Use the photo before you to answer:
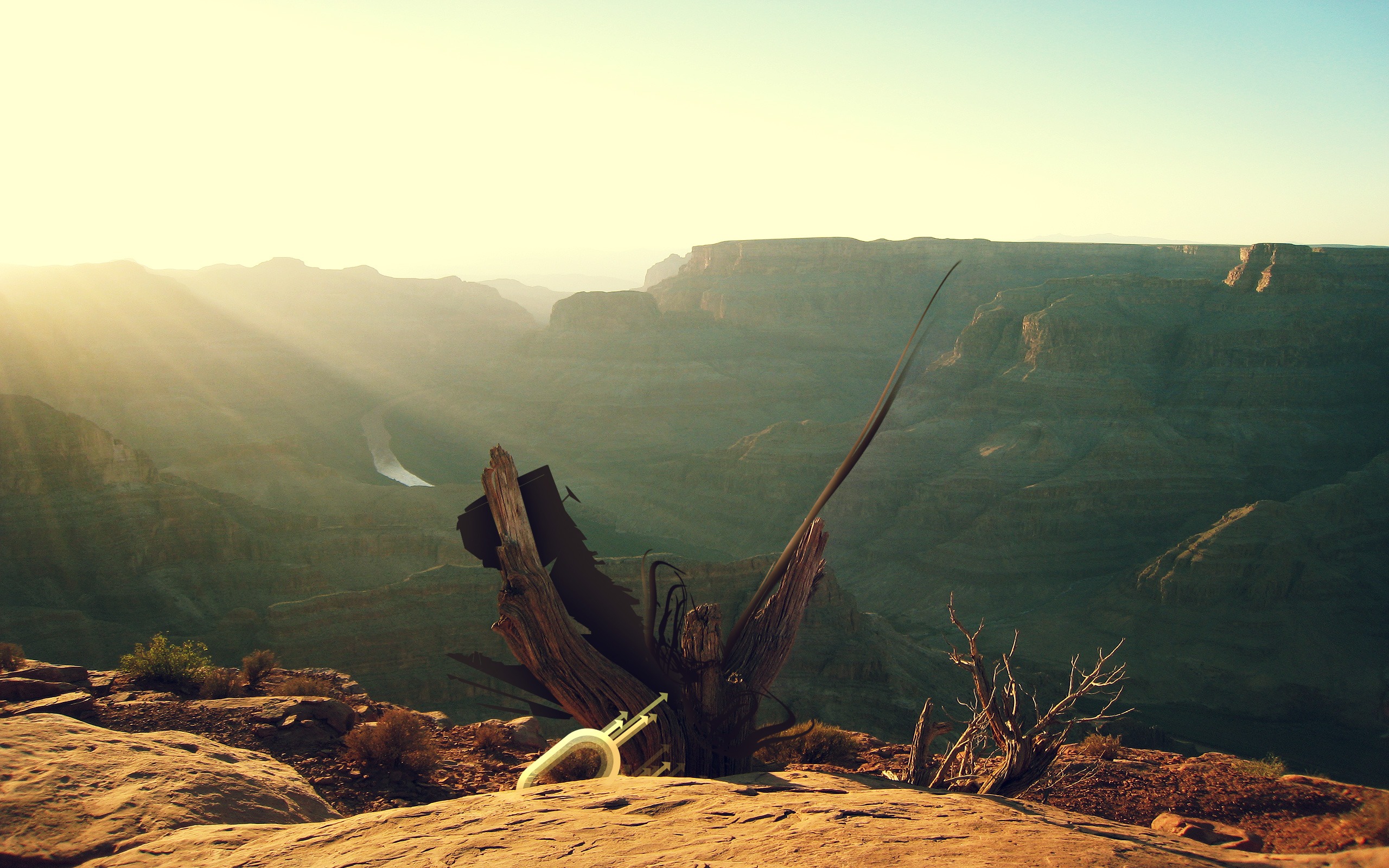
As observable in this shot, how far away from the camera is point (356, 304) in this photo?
416 feet

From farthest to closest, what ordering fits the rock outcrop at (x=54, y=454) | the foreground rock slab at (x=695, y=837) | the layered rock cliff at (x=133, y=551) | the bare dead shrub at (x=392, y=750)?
1. the rock outcrop at (x=54, y=454)
2. the layered rock cliff at (x=133, y=551)
3. the bare dead shrub at (x=392, y=750)
4. the foreground rock slab at (x=695, y=837)

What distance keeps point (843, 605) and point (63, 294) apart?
87.6 meters

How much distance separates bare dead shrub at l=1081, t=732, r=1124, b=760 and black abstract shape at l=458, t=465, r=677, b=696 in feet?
24.8

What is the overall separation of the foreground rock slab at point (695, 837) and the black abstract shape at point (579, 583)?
1404 millimetres

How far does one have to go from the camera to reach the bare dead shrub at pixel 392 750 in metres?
8.72

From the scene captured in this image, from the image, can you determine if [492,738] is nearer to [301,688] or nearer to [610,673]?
[301,688]

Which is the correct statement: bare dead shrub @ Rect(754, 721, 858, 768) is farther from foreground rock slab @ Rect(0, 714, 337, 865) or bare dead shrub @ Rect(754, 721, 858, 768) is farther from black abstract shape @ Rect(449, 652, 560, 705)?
foreground rock slab @ Rect(0, 714, 337, 865)

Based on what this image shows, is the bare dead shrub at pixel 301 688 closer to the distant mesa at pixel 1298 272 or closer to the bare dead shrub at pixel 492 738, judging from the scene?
the bare dead shrub at pixel 492 738

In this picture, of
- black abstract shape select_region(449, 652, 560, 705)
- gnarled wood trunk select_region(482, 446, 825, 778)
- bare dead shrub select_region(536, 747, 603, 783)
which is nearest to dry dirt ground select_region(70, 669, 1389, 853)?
bare dead shrub select_region(536, 747, 603, 783)

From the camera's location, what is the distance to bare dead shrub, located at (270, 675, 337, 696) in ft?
41.3

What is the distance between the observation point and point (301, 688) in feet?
42.1

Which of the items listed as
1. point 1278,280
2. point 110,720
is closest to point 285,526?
point 110,720

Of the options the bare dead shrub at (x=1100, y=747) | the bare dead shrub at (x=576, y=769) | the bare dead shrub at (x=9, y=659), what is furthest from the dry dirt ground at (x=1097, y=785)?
the bare dead shrub at (x=9, y=659)

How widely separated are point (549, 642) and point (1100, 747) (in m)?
8.80
